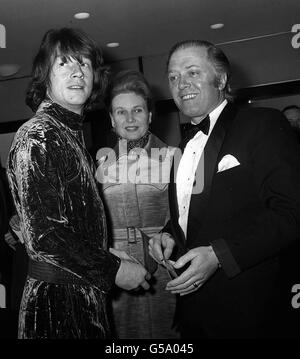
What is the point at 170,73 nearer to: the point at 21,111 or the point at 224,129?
the point at 224,129

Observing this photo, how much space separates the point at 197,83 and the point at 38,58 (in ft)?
1.75

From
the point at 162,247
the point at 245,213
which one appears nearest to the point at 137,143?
the point at 162,247

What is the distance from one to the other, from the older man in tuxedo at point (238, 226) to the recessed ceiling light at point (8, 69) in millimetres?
3920

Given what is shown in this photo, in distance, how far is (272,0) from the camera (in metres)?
3.45

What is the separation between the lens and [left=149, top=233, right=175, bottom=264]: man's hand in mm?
1350

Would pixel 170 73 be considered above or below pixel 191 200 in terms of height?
above

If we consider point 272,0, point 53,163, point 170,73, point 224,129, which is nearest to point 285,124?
point 224,129

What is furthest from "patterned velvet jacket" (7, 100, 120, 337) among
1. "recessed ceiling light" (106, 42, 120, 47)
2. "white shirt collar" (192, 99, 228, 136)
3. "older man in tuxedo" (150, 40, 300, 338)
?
"recessed ceiling light" (106, 42, 120, 47)

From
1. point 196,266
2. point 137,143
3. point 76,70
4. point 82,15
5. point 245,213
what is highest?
point 82,15

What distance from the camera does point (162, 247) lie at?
1430mm

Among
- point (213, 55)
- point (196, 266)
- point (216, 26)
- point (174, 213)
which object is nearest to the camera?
point (196, 266)

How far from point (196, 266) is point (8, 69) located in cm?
440

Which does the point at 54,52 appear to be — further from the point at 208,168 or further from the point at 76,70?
the point at 208,168

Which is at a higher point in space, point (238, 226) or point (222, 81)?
point (222, 81)
